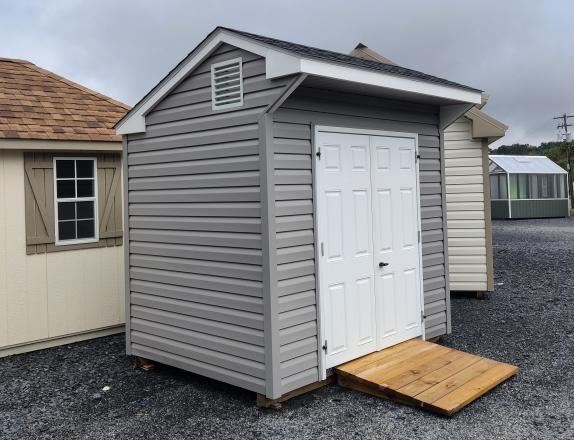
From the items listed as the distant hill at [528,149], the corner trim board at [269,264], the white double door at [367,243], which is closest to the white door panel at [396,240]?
the white double door at [367,243]

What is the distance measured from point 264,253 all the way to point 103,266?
130 inches

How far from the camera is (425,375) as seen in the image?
15.7ft

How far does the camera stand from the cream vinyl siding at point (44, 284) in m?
6.19

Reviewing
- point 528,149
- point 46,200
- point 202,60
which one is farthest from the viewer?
point 528,149

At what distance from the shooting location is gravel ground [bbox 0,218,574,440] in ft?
13.3

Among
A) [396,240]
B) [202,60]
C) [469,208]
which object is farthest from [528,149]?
[202,60]

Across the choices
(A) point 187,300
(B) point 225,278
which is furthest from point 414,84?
(A) point 187,300

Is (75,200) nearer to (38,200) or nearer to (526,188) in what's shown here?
(38,200)

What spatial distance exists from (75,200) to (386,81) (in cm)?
393

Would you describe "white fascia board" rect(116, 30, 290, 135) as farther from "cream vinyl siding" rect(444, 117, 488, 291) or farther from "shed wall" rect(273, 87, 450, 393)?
"cream vinyl siding" rect(444, 117, 488, 291)

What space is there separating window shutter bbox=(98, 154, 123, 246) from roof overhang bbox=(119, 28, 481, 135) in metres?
1.41

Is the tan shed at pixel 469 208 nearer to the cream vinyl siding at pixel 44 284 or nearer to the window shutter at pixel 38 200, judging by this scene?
the cream vinyl siding at pixel 44 284

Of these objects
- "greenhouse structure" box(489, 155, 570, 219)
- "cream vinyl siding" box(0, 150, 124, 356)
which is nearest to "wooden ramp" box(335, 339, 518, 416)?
"cream vinyl siding" box(0, 150, 124, 356)

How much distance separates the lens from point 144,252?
5.51 m
